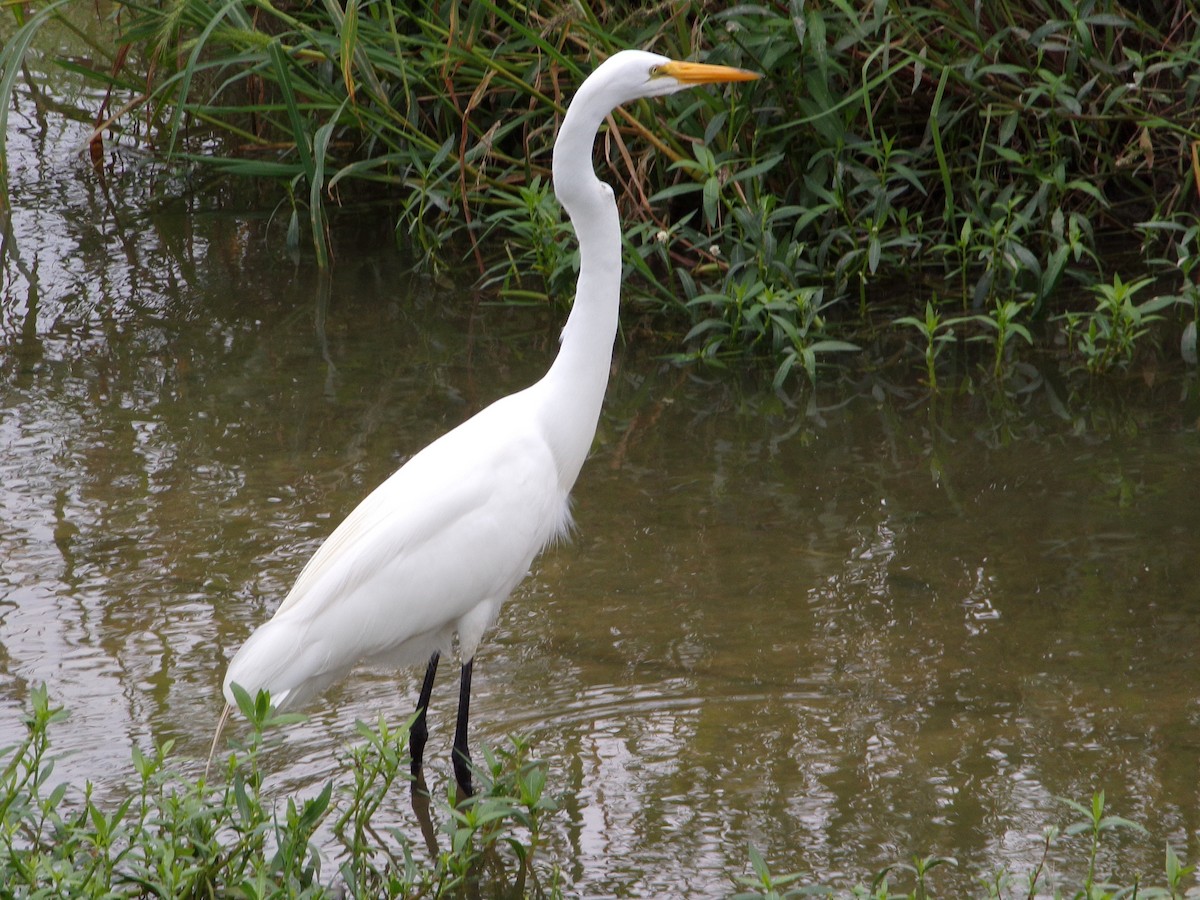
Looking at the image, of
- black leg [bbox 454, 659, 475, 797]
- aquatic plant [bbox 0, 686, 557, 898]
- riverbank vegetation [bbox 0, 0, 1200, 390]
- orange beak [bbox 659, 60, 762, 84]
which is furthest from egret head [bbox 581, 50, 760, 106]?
riverbank vegetation [bbox 0, 0, 1200, 390]

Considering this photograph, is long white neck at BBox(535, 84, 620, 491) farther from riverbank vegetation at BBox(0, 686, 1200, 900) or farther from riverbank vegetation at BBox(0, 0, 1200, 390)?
riverbank vegetation at BBox(0, 0, 1200, 390)

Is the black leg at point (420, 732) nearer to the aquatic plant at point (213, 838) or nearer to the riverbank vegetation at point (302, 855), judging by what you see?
the riverbank vegetation at point (302, 855)

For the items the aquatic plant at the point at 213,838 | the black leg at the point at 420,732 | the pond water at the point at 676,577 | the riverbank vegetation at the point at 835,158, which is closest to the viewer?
the aquatic plant at the point at 213,838

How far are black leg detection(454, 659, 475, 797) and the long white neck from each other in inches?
18.6

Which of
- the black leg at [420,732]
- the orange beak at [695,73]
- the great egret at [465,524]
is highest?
the orange beak at [695,73]

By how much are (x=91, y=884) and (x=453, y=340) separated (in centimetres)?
302

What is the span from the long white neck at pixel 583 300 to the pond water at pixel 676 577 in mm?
530

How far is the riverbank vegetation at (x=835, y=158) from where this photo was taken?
14.2ft

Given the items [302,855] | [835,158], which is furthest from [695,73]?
[835,158]

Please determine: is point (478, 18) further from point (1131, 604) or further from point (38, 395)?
point (1131, 604)

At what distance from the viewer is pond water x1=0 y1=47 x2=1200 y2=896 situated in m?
2.65

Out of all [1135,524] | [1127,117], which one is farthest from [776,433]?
[1127,117]

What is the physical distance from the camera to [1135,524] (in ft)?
11.7

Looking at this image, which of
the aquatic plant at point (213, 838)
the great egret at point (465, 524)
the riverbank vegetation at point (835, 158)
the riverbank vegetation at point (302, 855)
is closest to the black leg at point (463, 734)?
the great egret at point (465, 524)
